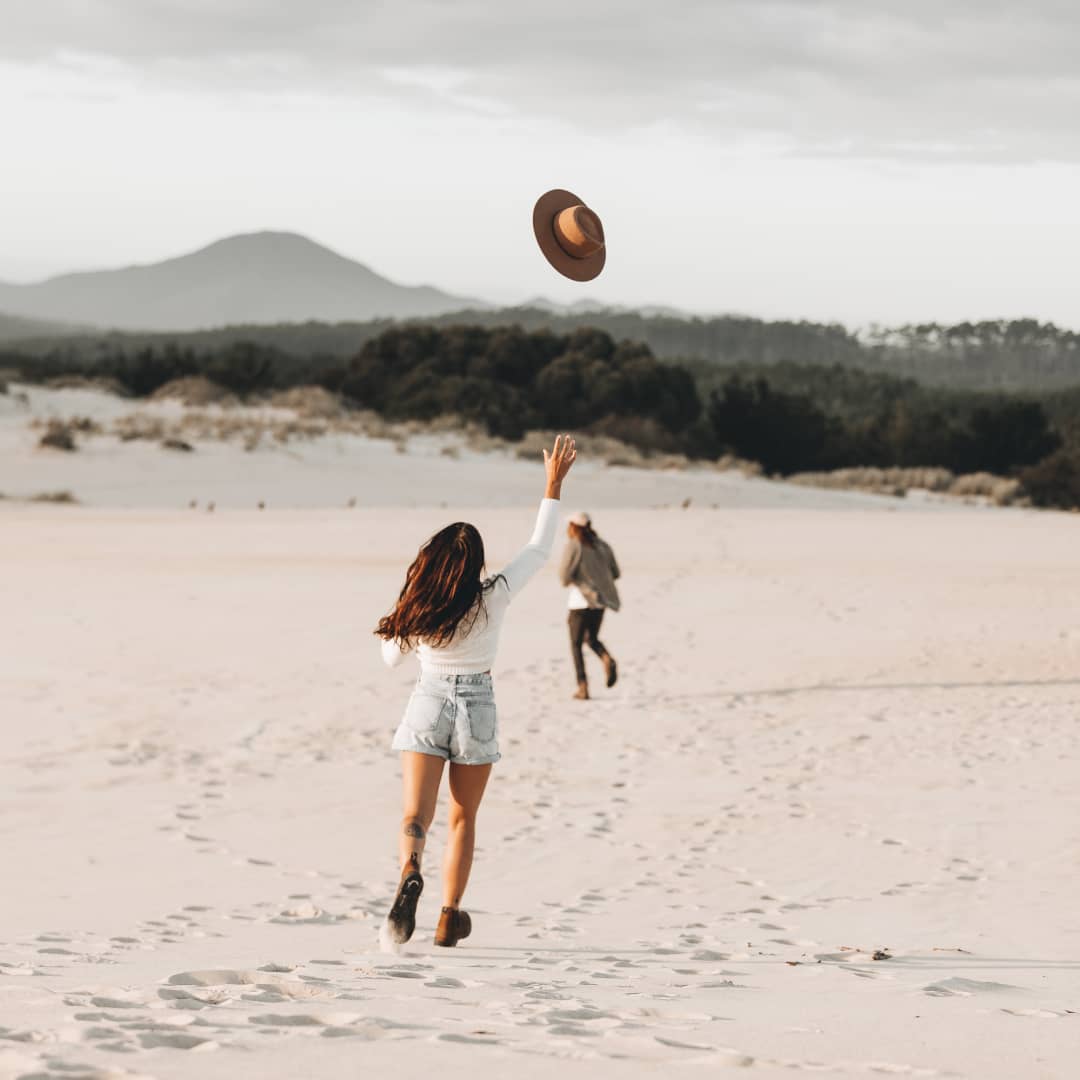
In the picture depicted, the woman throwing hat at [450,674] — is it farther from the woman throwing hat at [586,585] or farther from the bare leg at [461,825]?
the woman throwing hat at [586,585]

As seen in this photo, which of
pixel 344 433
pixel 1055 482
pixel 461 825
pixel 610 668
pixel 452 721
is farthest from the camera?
pixel 1055 482

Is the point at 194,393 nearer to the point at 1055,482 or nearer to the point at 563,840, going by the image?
the point at 1055,482

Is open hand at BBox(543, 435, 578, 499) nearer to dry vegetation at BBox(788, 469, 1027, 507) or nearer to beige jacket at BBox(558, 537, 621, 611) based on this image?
beige jacket at BBox(558, 537, 621, 611)

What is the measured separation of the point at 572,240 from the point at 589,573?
6.87m

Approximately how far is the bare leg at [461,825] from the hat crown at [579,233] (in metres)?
1.94

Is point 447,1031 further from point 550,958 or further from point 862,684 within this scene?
point 862,684

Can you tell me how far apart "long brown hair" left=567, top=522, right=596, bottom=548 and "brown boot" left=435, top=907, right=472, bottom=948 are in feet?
23.2

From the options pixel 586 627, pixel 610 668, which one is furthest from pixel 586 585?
pixel 610 668

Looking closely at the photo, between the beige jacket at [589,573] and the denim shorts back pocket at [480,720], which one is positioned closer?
the denim shorts back pocket at [480,720]

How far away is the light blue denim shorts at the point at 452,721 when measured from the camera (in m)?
5.98

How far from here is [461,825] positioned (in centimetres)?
616

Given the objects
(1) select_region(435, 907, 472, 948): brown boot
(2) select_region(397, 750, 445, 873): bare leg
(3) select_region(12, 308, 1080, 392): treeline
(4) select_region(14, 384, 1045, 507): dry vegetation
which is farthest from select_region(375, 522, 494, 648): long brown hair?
(3) select_region(12, 308, 1080, 392): treeline

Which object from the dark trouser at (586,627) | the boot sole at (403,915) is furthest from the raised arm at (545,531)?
the dark trouser at (586,627)

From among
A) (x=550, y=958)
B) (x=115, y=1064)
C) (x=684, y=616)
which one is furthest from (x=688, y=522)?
(x=115, y=1064)
